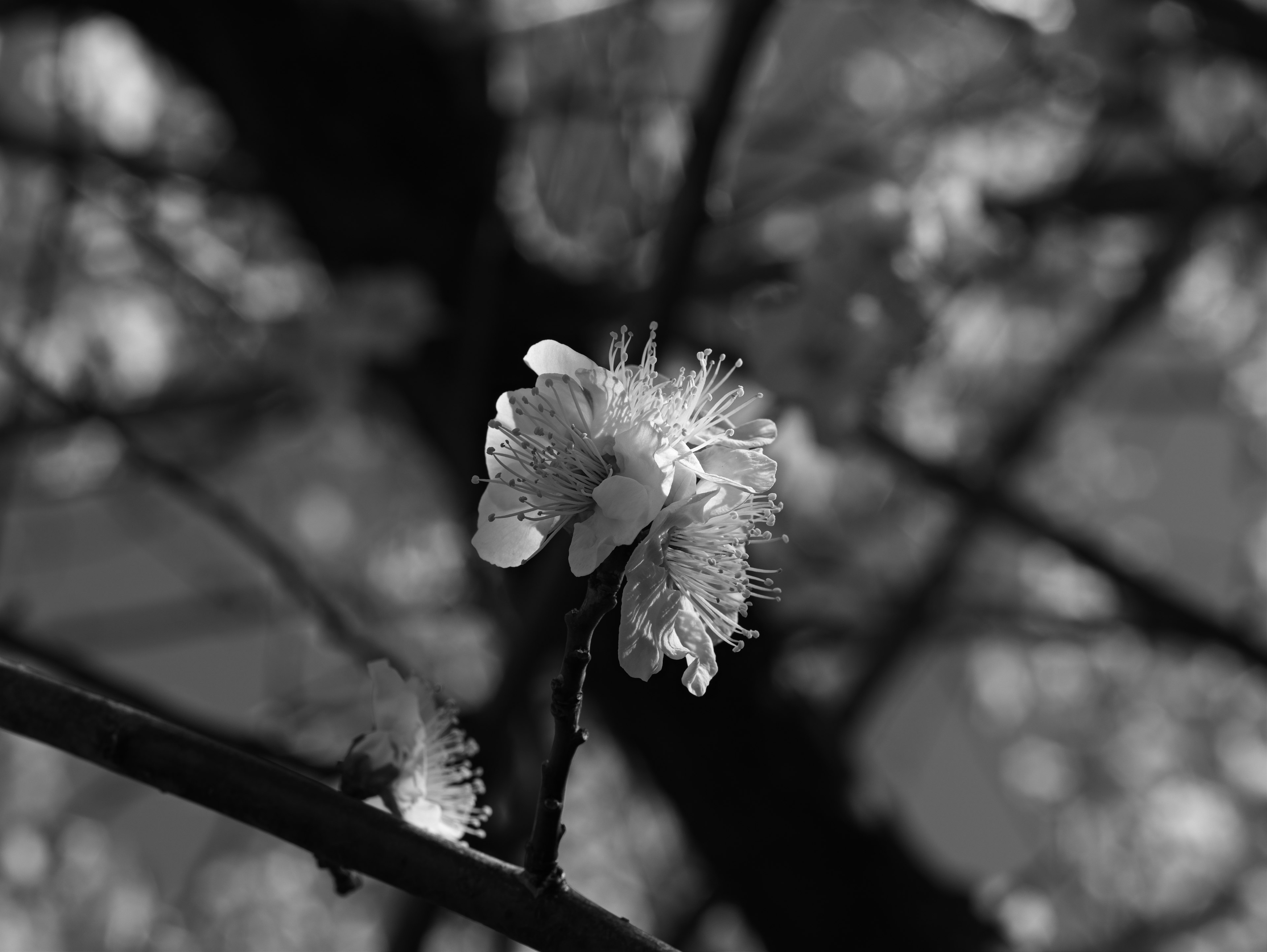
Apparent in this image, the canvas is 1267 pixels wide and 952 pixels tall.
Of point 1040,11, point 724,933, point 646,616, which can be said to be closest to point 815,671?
point 724,933

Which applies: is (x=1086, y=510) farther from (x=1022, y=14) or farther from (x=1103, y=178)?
(x=1022, y=14)

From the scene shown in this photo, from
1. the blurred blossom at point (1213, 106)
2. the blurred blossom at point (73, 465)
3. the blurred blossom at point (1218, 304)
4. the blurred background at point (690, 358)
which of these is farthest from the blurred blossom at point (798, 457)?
the blurred blossom at point (73, 465)

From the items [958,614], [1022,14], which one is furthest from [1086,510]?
[1022,14]

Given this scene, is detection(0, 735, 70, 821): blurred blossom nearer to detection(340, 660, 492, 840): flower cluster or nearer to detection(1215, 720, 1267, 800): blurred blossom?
detection(340, 660, 492, 840): flower cluster

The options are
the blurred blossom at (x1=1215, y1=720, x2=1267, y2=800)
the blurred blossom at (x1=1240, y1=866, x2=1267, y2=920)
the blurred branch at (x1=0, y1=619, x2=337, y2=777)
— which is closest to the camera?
the blurred branch at (x1=0, y1=619, x2=337, y2=777)

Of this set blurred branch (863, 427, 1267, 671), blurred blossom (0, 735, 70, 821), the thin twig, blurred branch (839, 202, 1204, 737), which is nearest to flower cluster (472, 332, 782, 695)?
the thin twig

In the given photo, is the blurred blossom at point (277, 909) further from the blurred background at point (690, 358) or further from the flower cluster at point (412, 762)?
the flower cluster at point (412, 762)
